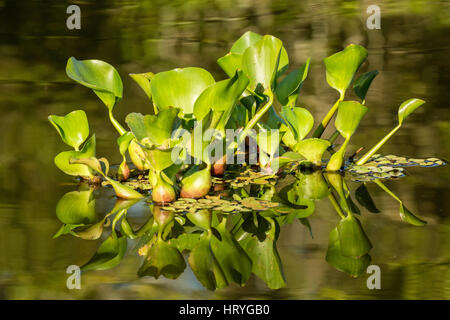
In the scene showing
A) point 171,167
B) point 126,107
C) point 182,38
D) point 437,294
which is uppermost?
point 182,38

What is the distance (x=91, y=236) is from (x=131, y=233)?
0.13 m

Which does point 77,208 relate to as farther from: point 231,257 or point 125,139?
point 231,257

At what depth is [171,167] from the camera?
254 centimetres

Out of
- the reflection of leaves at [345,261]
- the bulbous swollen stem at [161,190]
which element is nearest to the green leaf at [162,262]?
the bulbous swollen stem at [161,190]

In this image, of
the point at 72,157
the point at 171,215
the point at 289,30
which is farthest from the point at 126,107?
the point at 289,30

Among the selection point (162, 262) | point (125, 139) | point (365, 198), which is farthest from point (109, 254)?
point (365, 198)

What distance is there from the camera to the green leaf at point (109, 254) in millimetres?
2123

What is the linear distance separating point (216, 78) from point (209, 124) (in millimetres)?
1869

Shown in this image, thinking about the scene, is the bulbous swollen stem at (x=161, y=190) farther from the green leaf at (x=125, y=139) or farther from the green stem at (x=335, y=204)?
the green stem at (x=335, y=204)

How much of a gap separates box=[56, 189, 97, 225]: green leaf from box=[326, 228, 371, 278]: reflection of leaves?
0.81 m

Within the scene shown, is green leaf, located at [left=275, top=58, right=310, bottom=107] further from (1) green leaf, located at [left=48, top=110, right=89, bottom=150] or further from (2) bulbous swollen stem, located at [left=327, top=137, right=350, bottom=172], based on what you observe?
(1) green leaf, located at [left=48, top=110, right=89, bottom=150]

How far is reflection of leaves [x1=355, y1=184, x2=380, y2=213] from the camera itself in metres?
2.59

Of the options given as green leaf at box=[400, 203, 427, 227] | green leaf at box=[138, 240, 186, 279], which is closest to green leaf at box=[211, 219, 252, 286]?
green leaf at box=[138, 240, 186, 279]

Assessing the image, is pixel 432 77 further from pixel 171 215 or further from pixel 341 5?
pixel 171 215
